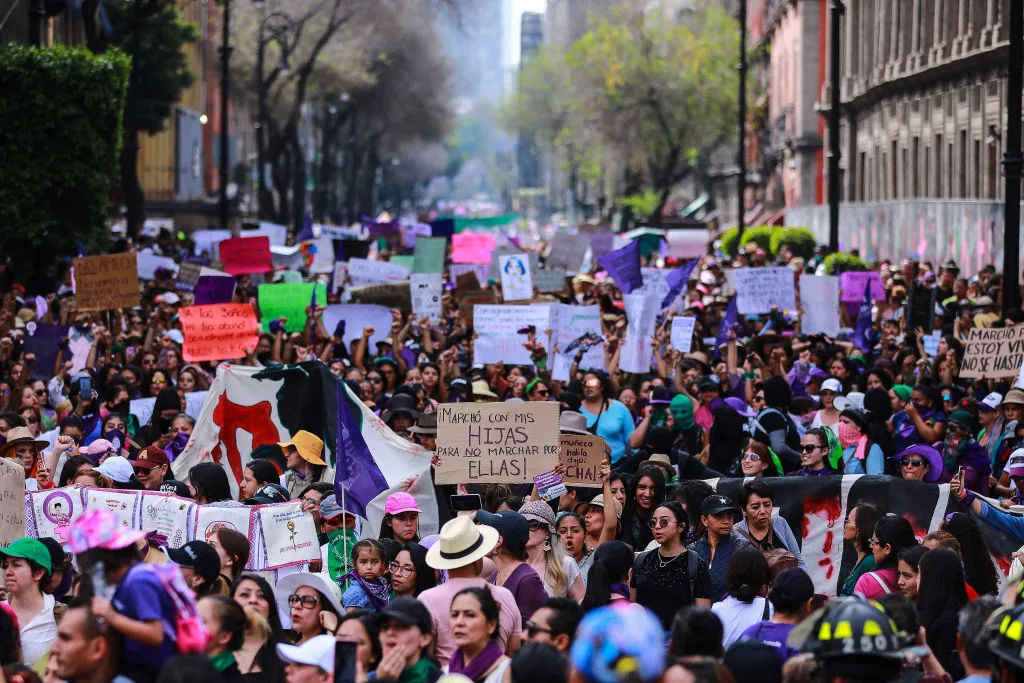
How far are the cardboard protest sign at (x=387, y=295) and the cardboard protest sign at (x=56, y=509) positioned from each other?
11.0 m

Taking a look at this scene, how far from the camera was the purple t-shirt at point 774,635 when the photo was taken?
6.80 m

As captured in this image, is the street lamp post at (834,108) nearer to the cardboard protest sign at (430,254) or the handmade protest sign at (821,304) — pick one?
the cardboard protest sign at (430,254)

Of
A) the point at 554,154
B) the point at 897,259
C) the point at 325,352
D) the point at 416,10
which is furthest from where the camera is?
the point at 554,154

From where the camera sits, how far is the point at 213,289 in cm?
1889

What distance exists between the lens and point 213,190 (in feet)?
260

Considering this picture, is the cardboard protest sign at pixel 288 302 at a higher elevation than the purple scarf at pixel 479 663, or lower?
higher

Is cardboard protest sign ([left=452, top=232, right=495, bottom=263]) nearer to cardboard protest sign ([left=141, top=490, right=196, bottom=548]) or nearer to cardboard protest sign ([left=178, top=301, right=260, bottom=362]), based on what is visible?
cardboard protest sign ([left=178, top=301, right=260, bottom=362])

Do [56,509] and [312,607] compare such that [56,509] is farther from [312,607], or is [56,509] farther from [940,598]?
[940,598]

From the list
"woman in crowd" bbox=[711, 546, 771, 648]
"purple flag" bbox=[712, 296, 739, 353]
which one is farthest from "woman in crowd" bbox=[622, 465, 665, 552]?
"purple flag" bbox=[712, 296, 739, 353]

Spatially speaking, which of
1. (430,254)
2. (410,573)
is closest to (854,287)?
(430,254)

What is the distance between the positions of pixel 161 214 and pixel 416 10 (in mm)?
12947

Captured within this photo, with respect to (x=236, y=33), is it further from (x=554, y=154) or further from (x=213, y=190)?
(x=554, y=154)

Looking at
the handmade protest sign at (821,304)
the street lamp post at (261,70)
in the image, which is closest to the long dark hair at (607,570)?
the handmade protest sign at (821,304)

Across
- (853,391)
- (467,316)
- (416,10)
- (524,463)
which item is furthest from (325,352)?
(416,10)
